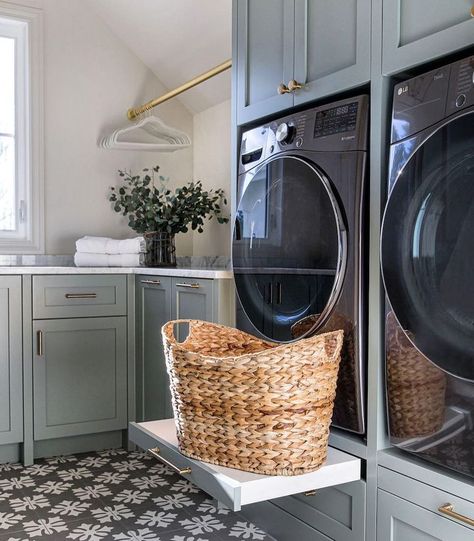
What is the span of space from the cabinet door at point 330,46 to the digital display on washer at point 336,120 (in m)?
0.06

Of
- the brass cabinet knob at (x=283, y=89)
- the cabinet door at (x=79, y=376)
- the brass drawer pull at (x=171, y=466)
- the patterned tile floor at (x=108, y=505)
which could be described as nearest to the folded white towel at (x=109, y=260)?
the cabinet door at (x=79, y=376)

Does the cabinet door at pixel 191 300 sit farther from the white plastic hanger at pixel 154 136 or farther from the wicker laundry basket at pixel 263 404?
the white plastic hanger at pixel 154 136

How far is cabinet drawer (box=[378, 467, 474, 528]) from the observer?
1.41 metres

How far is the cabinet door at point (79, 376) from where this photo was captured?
2.93 meters

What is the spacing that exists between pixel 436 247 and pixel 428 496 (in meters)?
0.58

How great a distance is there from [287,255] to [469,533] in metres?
0.90

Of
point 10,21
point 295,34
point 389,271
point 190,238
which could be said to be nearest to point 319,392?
point 389,271

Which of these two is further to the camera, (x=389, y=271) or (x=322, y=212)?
(x=322, y=212)

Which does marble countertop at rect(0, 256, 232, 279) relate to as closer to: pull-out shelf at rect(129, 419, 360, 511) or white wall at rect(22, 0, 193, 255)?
white wall at rect(22, 0, 193, 255)

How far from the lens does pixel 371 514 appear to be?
5.50 ft

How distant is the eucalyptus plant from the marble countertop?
216 millimetres

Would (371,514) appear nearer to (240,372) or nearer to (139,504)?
(240,372)

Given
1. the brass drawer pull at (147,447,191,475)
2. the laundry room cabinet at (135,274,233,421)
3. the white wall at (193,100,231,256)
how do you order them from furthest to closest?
1. the white wall at (193,100,231,256)
2. the laundry room cabinet at (135,274,233,421)
3. the brass drawer pull at (147,447,191,475)

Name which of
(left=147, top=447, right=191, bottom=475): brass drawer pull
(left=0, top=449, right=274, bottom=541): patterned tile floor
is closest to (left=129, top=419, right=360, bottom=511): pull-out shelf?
(left=147, top=447, right=191, bottom=475): brass drawer pull
